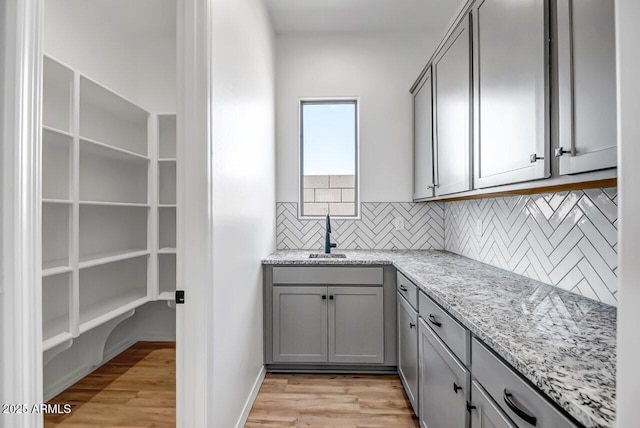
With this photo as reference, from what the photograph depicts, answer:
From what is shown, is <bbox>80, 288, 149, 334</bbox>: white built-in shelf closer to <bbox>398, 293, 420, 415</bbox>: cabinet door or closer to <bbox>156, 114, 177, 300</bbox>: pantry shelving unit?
<bbox>156, 114, 177, 300</bbox>: pantry shelving unit

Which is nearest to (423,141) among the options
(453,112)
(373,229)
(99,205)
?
(453,112)

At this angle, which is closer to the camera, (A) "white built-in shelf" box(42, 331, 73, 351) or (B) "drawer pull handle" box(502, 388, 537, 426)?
(B) "drawer pull handle" box(502, 388, 537, 426)

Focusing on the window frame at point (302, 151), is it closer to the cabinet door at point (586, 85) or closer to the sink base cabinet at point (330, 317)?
the sink base cabinet at point (330, 317)

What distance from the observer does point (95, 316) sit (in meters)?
2.43

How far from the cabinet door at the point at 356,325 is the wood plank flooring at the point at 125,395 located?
3.91ft

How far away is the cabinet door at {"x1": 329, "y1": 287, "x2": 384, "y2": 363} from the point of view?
2486mm

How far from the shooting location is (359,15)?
2826mm

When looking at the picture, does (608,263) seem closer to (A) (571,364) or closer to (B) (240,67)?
(A) (571,364)

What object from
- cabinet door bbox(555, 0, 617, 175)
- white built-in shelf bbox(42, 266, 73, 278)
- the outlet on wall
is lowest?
white built-in shelf bbox(42, 266, 73, 278)

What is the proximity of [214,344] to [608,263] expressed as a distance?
1.61m

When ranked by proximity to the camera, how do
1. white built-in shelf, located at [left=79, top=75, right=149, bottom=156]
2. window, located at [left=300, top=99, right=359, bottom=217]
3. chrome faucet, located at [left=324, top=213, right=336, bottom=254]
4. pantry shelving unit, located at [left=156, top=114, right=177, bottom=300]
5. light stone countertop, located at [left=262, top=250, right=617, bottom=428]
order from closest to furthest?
light stone countertop, located at [left=262, top=250, right=617, bottom=428]
white built-in shelf, located at [left=79, top=75, right=149, bottom=156]
chrome faucet, located at [left=324, top=213, right=336, bottom=254]
pantry shelving unit, located at [left=156, top=114, right=177, bottom=300]
window, located at [left=300, top=99, right=359, bottom=217]

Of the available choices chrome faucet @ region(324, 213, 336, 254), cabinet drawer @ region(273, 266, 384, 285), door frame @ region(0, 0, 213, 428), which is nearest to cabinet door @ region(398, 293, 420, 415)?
cabinet drawer @ region(273, 266, 384, 285)

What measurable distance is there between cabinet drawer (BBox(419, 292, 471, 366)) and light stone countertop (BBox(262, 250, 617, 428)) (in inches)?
2.3

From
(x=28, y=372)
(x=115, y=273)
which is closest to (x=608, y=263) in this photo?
(x=28, y=372)
